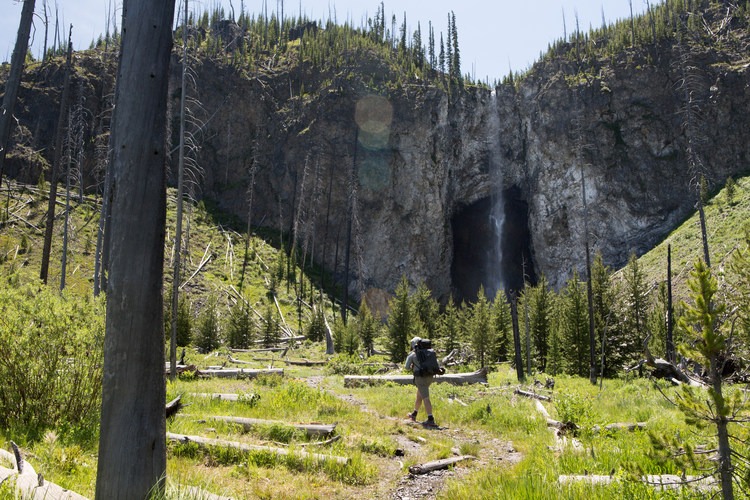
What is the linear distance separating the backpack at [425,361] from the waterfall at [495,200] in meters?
56.7

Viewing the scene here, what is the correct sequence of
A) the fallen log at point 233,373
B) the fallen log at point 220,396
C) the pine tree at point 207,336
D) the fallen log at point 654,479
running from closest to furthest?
the fallen log at point 654,479 < the fallen log at point 220,396 < the fallen log at point 233,373 < the pine tree at point 207,336

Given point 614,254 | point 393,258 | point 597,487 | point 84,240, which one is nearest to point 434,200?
point 393,258

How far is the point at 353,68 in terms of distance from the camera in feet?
237

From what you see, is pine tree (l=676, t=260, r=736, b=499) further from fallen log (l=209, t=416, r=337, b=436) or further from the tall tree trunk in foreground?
Result: fallen log (l=209, t=416, r=337, b=436)

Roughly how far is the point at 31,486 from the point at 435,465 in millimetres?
5187

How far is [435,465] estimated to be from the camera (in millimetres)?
6867

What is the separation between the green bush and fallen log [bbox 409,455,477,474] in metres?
4.59

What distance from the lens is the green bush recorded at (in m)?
5.97

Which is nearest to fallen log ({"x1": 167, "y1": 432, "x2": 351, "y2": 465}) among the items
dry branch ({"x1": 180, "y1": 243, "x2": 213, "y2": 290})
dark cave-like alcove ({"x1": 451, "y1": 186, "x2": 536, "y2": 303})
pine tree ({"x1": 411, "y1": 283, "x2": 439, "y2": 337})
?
pine tree ({"x1": 411, "y1": 283, "x2": 439, "y2": 337})

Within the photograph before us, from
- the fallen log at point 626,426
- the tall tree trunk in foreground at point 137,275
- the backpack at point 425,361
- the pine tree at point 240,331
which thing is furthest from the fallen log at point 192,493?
the pine tree at point 240,331

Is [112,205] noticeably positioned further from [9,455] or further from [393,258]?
[393,258]

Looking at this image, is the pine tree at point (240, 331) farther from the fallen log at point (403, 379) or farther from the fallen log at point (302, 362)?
the fallen log at point (403, 379)

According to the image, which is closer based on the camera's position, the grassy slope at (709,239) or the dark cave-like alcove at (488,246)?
the grassy slope at (709,239)

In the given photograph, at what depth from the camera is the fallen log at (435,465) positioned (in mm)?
6645
